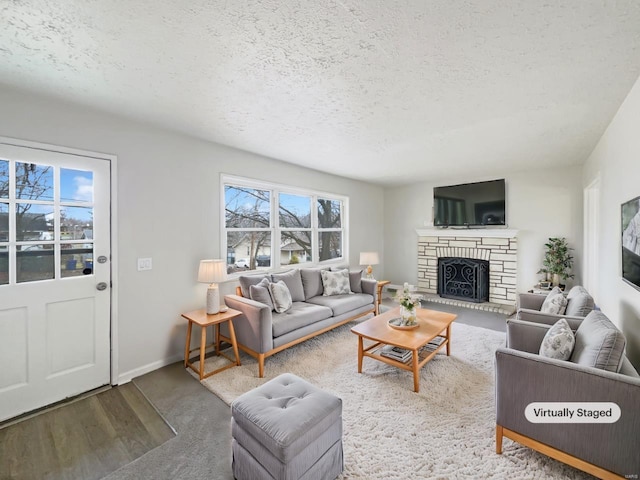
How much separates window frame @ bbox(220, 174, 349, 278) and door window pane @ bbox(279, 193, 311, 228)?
62 mm

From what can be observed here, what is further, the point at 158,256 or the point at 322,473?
the point at 158,256

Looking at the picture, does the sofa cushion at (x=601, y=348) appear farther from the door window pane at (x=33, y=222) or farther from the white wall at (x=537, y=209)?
the door window pane at (x=33, y=222)

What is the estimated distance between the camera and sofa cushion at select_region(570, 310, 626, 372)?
1.54 m

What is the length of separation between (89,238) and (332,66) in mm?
2527

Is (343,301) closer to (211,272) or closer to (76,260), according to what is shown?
(211,272)

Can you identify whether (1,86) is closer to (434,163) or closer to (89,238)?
(89,238)

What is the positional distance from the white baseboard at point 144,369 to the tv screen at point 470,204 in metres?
5.11

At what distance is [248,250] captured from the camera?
3.97m

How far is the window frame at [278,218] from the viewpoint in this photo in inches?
141

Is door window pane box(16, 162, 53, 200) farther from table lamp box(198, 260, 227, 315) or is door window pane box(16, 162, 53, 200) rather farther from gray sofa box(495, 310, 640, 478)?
gray sofa box(495, 310, 640, 478)

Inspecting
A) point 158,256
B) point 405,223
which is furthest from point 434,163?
point 158,256

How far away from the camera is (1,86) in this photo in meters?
2.12

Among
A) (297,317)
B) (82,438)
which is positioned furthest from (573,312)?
(82,438)

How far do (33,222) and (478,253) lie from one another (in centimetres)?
620
